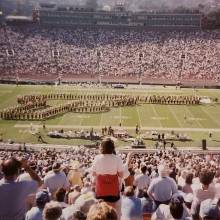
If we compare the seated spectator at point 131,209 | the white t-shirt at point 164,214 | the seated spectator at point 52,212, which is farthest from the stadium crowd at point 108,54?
the seated spectator at point 52,212

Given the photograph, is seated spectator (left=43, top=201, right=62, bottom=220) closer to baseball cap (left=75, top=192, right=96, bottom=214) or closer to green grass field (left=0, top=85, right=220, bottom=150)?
baseball cap (left=75, top=192, right=96, bottom=214)

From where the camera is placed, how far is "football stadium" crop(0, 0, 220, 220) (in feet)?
27.0

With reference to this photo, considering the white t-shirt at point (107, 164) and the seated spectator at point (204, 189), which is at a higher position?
the white t-shirt at point (107, 164)

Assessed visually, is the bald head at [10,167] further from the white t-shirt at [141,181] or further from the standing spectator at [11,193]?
the white t-shirt at [141,181]

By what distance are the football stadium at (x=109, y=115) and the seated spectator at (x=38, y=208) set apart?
13 mm

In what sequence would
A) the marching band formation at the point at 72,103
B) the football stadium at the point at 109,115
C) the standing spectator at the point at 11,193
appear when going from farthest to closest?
1. the marching band formation at the point at 72,103
2. the football stadium at the point at 109,115
3. the standing spectator at the point at 11,193

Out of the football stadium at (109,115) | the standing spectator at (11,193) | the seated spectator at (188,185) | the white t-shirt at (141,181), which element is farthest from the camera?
the white t-shirt at (141,181)

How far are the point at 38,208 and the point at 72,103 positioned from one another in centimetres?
4327

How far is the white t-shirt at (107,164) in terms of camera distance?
8445 millimetres

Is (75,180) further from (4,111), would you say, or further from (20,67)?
(20,67)

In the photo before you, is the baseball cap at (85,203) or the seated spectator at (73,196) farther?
the seated spectator at (73,196)

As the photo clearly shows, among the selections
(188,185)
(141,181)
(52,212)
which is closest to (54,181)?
(141,181)

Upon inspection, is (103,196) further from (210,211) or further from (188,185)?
(188,185)

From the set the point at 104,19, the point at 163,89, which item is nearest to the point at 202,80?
the point at 163,89
